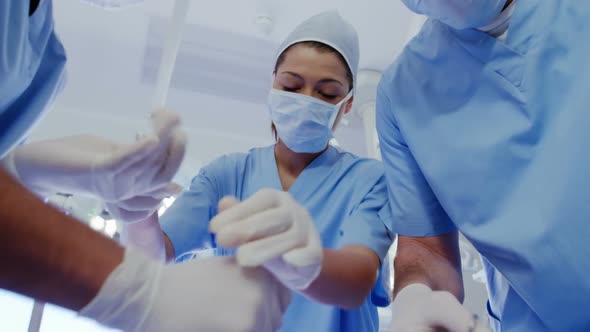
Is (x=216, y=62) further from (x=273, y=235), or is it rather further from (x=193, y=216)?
(x=273, y=235)

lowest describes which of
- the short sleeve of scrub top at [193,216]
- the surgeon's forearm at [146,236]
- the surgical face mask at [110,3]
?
the short sleeve of scrub top at [193,216]

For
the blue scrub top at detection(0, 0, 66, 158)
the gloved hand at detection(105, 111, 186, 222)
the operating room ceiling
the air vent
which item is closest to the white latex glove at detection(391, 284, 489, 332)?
the gloved hand at detection(105, 111, 186, 222)

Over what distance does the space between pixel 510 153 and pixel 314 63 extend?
2.16ft

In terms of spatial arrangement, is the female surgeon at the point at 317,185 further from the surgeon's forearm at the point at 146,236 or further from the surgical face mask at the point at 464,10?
the surgical face mask at the point at 464,10

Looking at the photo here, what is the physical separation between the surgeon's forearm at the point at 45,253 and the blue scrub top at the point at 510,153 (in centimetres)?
78

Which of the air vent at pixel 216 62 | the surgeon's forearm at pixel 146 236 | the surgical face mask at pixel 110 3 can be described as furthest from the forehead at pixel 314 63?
the air vent at pixel 216 62

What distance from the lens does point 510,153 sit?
3.36 feet

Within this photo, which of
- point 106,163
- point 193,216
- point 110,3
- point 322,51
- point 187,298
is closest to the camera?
point 187,298

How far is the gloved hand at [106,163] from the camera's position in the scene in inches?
30.5

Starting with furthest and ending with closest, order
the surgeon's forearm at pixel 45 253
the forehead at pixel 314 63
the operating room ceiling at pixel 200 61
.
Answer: the operating room ceiling at pixel 200 61
the forehead at pixel 314 63
the surgeon's forearm at pixel 45 253

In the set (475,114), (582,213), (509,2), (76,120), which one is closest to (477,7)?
(509,2)

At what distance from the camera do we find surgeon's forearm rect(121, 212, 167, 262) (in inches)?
44.2

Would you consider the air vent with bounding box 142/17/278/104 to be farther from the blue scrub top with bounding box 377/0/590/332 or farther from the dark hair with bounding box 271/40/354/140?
the blue scrub top with bounding box 377/0/590/332

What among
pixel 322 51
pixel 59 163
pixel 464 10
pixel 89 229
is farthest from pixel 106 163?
pixel 322 51
